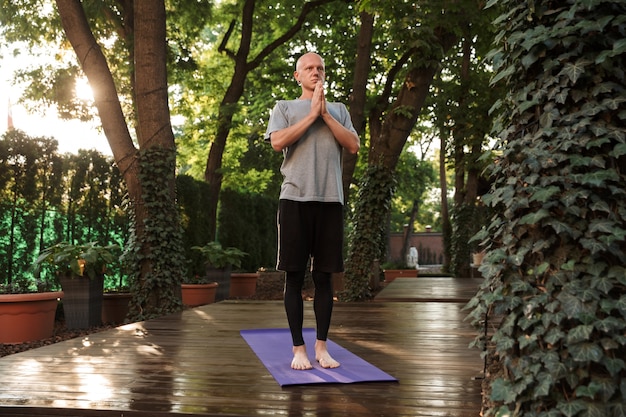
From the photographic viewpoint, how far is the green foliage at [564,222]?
181 cm

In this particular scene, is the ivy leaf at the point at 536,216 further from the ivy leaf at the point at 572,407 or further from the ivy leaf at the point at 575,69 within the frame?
the ivy leaf at the point at 572,407

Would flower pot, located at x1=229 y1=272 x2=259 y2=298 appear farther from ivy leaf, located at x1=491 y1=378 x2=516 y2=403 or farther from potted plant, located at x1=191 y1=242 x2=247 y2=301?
ivy leaf, located at x1=491 y1=378 x2=516 y2=403

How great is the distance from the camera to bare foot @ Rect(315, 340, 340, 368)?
10.9 feet

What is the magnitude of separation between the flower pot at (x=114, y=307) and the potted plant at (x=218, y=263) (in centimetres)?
276

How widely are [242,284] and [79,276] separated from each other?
6532 mm

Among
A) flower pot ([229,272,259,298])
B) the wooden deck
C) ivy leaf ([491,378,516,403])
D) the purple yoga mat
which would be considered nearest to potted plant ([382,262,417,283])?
flower pot ([229,272,259,298])

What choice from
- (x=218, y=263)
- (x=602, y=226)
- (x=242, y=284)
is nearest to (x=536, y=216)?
(x=602, y=226)

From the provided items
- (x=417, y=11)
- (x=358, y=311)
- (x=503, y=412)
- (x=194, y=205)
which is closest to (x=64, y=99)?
(x=194, y=205)

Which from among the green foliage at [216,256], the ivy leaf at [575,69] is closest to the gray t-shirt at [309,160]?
the ivy leaf at [575,69]

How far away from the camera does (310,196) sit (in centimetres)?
321

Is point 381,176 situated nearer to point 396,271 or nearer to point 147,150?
point 147,150

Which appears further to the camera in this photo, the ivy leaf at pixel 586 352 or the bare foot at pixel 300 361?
the bare foot at pixel 300 361

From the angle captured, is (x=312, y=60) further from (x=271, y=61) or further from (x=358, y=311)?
(x=271, y=61)

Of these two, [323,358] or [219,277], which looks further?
[219,277]
